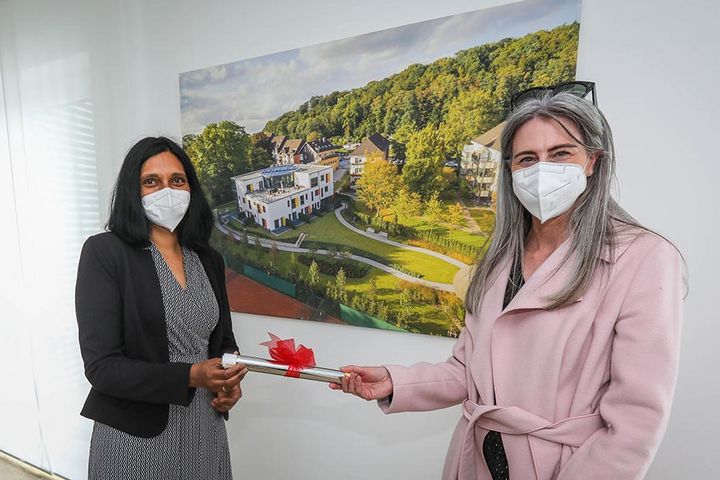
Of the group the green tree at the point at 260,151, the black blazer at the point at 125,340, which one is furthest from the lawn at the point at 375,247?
the black blazer at the point at 125,340

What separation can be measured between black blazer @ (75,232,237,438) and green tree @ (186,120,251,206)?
0.72 meters

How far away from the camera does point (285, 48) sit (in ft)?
5.14

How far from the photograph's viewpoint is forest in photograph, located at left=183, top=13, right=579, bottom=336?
123 cm

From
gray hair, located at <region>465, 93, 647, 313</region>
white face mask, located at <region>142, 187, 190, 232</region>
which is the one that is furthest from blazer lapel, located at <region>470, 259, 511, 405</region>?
white face mask, located at <region>142, 187, 190, 232</region>

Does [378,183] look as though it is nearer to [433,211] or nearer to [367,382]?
[433,211]

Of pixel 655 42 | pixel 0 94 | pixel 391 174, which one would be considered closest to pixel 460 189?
pixel 391 174

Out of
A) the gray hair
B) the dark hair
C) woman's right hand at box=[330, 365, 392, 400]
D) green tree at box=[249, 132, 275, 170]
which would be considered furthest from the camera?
green tree at box=[249, 132, 275, 170]

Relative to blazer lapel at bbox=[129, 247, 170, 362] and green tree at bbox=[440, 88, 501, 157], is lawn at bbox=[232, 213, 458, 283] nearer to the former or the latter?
green tree at bbox=[440, 88, 501, 157]

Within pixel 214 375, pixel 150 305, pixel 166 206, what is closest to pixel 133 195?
pixel 166 206

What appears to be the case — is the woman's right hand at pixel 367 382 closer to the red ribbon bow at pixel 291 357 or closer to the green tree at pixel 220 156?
the red ribbon bow at pixel 291 357

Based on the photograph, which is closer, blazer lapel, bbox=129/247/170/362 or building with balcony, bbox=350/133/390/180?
blazer lapel, bbox=129/247/170/362

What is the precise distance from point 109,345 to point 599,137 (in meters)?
1.28

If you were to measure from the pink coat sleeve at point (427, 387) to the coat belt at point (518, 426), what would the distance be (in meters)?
0.11

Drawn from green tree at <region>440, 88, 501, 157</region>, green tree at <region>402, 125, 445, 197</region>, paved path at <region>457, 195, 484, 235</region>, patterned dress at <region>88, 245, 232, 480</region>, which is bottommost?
patterned dress at <region>88, 245, 232, 480</region>
